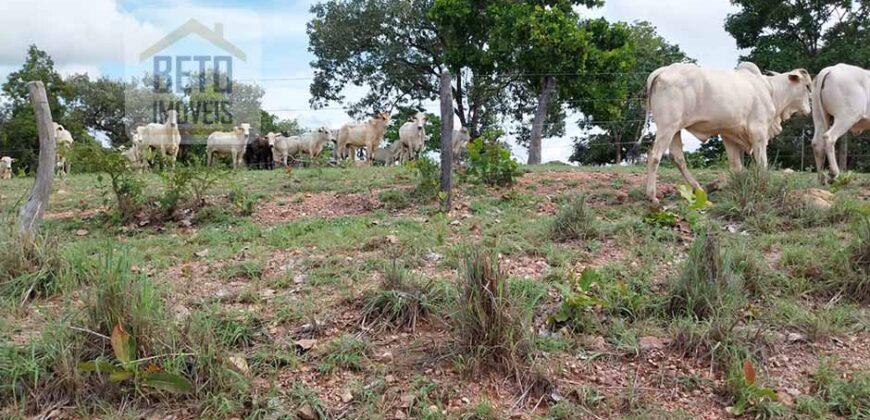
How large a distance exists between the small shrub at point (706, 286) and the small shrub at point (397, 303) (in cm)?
146

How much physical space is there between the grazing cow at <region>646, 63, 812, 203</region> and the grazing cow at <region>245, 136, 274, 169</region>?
14.2 m

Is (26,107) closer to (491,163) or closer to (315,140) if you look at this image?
(315,140)

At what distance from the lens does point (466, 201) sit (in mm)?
6559

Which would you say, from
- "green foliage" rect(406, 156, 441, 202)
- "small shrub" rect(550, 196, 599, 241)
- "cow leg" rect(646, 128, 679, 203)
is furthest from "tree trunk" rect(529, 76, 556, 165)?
"small shrub" rect(550, 196, 599, 241)

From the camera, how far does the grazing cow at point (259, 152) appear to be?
18.5 meters

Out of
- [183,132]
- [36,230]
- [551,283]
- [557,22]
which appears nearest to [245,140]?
[183,132]

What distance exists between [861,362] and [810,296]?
0.75m

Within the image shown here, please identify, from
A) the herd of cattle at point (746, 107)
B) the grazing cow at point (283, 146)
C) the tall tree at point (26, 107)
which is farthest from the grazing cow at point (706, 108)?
the tall tree at point (26, 107)

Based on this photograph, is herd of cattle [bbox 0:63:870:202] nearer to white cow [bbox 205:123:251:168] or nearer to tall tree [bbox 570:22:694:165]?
white cow [bbox 205:123:251:168]

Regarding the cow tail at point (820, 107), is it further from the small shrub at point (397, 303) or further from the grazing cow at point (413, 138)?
the grazing cow at point (413, 138)

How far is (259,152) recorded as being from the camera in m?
18.8

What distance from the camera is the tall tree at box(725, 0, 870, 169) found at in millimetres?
16391

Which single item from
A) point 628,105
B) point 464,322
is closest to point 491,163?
point 464,322

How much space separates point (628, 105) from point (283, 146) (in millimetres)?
13312
